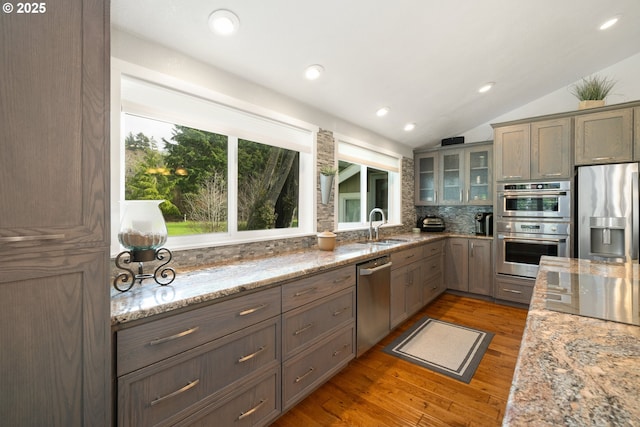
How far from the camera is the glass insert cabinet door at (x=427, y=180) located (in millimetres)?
4695

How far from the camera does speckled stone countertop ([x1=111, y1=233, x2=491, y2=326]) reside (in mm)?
1168

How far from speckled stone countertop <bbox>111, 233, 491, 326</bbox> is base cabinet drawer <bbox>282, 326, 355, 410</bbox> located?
0.56 metres

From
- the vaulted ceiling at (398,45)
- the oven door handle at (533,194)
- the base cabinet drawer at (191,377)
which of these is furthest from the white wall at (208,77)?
the oven door handle at (533,194)

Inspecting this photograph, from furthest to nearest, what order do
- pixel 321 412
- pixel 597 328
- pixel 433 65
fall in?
pixel 433 65
pixel 321 412
pixel 597 328

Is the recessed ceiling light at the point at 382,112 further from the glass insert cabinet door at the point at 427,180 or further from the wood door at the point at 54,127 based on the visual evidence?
the wood door at the point at 54,127

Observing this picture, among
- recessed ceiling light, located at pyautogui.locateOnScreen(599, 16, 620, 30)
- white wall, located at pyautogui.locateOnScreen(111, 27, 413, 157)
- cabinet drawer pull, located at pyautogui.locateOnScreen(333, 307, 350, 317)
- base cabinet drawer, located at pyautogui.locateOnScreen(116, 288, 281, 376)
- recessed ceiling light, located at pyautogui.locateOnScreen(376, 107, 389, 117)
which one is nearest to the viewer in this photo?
base cabinet drawer, located at pyautogui.locateOnScreen(116, 288, 281, 376)

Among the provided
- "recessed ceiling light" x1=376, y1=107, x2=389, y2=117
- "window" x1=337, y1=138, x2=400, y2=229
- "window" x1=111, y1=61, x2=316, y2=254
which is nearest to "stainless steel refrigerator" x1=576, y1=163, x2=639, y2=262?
"window" x1=337, y1=138, x2=400, y2=229

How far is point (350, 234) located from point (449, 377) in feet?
5.73

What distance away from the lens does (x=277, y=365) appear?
169 centimetres

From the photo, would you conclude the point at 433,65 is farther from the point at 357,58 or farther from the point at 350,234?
the point at 350,234

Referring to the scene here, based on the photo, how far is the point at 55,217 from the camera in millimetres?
920

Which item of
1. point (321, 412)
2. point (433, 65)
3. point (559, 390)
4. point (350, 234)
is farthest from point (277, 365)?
point (433, 65)

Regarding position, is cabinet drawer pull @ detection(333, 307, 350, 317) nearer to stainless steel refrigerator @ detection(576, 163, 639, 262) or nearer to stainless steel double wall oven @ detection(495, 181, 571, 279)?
stainless steel double wall oven @ detection(495, 181, 571, 279)

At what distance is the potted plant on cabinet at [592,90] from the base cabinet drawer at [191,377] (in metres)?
4.33
